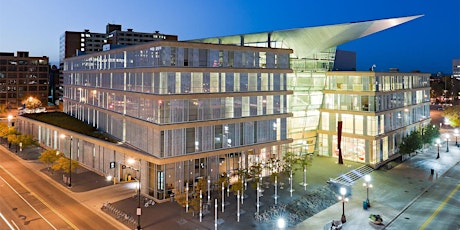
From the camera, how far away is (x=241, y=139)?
148ft

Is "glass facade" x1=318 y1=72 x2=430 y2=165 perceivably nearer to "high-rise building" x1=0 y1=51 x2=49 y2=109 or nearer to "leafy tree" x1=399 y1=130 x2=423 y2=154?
"leafy tree" x1=399 y1=130 x2=423 y2=154

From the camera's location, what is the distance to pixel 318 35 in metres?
54.0

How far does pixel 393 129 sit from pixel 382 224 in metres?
32.6

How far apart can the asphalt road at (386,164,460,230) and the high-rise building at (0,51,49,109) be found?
141 m

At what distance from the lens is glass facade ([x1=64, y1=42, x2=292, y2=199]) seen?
39250 millimetres

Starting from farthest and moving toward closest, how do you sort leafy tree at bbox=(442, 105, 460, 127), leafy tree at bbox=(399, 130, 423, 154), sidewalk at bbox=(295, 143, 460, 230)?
leafy tree at bbox=(442, 105, 460, 127) → leafy tree at bbox=(399, 130, 423, 154) → sidewalk at bbox=(295, 143, 460, 230)

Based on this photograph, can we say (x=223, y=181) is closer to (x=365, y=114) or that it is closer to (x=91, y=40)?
(x=365, y=114)

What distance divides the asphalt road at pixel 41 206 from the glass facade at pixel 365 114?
4062 centimetres

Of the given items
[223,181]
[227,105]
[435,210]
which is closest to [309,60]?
[227,105]

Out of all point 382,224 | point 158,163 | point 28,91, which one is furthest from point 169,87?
point 28,91

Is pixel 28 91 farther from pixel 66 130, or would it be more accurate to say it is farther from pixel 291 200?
pixel 291 200

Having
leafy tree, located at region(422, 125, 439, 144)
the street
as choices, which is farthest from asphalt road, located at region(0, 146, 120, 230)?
leafy tree, located at region(422, 125, 439, 144)

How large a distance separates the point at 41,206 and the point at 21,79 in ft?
402

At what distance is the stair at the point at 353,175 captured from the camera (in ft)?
154
